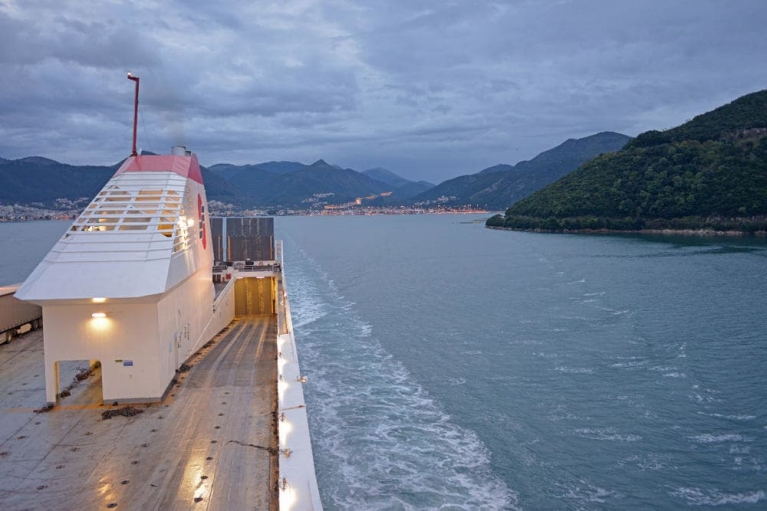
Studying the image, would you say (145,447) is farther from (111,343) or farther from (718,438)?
(718,438)

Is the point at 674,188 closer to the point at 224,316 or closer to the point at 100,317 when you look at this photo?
the point at 224,316

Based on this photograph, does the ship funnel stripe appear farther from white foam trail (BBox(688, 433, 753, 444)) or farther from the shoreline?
the shoreline

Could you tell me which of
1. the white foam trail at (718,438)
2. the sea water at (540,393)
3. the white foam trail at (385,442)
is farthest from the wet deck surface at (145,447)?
the white foam trail at (718,438)

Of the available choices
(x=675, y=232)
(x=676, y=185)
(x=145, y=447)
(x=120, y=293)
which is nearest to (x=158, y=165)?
(x=120, y=293)

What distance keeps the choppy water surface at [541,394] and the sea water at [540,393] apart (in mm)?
53

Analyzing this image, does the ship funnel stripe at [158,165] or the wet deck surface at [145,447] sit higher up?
the ship funnel stripe at [158,165]

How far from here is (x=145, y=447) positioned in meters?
8.22

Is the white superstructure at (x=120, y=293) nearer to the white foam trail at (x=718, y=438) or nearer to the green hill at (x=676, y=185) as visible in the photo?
the white foam trail at (x=718, y=438)

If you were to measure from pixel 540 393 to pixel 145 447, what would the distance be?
11.4 metres

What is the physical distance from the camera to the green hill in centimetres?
7706

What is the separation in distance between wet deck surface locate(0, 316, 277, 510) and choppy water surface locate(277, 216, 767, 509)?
2.96m

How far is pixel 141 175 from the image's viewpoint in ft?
43.0

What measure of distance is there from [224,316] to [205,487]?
37.5 ft

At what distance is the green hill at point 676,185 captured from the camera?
7706cm
